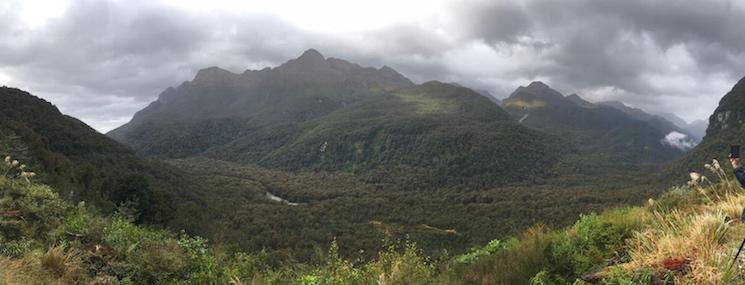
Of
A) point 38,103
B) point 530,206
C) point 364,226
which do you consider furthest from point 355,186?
point 38,103

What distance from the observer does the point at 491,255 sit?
8.54m

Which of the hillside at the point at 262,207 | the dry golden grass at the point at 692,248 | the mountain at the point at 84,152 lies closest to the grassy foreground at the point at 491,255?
the dry golden grass at the point at 692,248

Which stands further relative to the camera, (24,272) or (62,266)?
(62,266)

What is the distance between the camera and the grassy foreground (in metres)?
5.24

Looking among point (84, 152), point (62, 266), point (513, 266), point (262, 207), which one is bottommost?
point (262, 207)

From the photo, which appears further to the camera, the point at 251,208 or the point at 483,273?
the point at 251,208

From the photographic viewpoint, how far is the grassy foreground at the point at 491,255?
524 cm

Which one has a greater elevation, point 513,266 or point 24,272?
point 24,272

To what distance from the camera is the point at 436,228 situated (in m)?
97.8

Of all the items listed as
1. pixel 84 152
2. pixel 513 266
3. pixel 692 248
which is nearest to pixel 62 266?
pixel 513 266

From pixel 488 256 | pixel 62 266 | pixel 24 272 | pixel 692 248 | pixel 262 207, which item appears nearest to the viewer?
pixel 692 248

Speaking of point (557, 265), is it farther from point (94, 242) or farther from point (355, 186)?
point (355, 186)

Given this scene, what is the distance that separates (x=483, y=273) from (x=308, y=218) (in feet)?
311

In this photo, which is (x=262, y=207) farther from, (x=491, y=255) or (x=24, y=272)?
(x=24, y=272)
